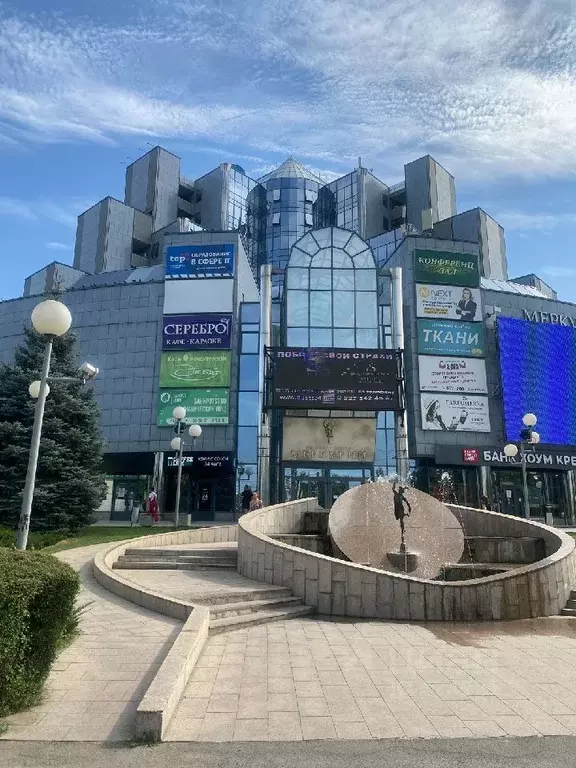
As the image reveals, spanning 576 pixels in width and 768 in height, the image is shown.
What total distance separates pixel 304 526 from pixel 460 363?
2444 cm

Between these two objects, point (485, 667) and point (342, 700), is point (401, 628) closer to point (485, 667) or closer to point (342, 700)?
point (485, 667)

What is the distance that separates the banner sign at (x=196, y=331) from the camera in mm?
36844

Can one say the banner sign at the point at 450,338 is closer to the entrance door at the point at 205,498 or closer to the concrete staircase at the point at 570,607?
the entrance door at the point at 205,498

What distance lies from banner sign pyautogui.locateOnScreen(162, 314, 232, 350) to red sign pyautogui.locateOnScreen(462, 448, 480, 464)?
56.6 ft

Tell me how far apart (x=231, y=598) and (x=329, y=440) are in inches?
921

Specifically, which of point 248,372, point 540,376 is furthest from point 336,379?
point 540,376

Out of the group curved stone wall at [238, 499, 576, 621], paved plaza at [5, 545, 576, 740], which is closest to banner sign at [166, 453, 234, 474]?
curved stone wall at [238, 499, 576, 621]

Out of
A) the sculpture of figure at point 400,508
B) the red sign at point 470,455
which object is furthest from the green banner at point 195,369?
the sculpture of figure at point 400,508

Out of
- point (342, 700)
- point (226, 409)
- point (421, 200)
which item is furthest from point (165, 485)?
point (421, 200)

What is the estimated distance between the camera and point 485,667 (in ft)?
19.9

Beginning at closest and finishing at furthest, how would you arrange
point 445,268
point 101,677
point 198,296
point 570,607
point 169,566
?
point 101,677, point 570,607, point 169,566, point 198,296, point 445,268

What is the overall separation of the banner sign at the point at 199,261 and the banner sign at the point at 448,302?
13.7m

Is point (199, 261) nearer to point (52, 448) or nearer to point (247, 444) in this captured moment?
point (247, 444)

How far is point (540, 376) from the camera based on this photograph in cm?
3750
